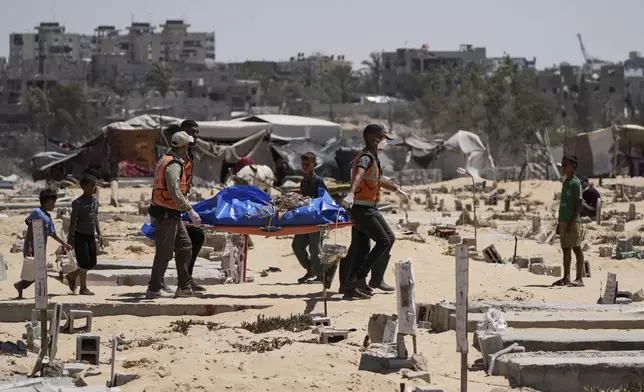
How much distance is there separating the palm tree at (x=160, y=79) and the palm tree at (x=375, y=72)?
22.3 m

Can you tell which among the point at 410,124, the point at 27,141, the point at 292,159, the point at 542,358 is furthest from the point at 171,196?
the point at 410,124

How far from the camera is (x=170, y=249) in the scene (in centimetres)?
1189

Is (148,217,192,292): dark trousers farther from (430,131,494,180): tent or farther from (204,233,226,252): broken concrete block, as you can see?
(430,131,494,180): tent

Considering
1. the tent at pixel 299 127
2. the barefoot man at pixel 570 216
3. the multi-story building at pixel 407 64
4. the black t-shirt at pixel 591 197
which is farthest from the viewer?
the multi-story building at pixel 407 64

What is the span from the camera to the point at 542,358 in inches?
335

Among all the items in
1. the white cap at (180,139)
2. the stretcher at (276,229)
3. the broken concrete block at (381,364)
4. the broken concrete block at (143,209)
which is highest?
the white cap at (180,139)

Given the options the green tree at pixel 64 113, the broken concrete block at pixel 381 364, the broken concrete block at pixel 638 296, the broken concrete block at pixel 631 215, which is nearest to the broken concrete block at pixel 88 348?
the broken concrete block at pixel 381 364

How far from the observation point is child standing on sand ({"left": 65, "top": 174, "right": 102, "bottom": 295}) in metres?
12.1

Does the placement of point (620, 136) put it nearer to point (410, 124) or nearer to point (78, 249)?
point (78, 249)

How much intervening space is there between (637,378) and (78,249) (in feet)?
18.6

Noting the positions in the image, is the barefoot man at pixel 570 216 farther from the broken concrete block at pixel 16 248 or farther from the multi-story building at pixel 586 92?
the multi-story building at pixel 586 92

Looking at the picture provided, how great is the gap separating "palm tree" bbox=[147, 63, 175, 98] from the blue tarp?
8027 centimetres

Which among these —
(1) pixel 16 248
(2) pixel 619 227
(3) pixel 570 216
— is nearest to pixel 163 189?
(3) pixel 570 216

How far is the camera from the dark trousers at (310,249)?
1340 centimetres
